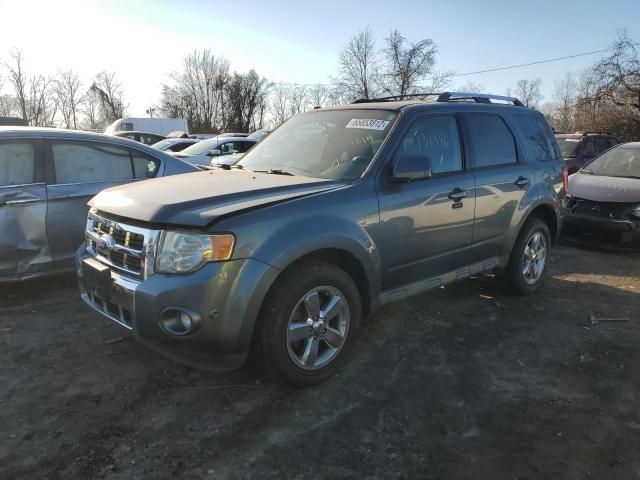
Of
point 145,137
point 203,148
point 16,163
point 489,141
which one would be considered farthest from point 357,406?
point 145,137

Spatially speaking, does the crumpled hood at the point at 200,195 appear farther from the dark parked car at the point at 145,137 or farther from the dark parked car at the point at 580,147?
the dark parked car at the point at 145,137

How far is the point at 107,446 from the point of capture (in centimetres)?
268

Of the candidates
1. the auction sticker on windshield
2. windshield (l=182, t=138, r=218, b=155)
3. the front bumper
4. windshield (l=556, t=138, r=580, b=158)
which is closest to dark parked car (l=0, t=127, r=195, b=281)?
the front bumper

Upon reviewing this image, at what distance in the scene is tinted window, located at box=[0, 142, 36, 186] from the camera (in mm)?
4500

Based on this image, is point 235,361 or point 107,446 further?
point 235,361

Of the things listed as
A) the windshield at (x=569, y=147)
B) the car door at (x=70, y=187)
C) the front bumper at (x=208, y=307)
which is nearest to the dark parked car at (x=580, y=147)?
the windshield at (x=569, y=147)

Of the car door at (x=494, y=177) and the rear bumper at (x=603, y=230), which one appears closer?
the car door at (x=494, y=177)

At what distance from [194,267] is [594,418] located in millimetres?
2499

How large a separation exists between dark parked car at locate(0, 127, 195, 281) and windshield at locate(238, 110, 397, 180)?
5.51 feet

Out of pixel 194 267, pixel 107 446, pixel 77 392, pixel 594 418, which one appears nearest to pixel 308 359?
pixel 194 267

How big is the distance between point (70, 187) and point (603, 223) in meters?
6.73

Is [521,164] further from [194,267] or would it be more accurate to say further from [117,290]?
[117,290]

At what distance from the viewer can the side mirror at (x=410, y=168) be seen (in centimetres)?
350

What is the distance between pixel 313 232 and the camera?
309 cm
